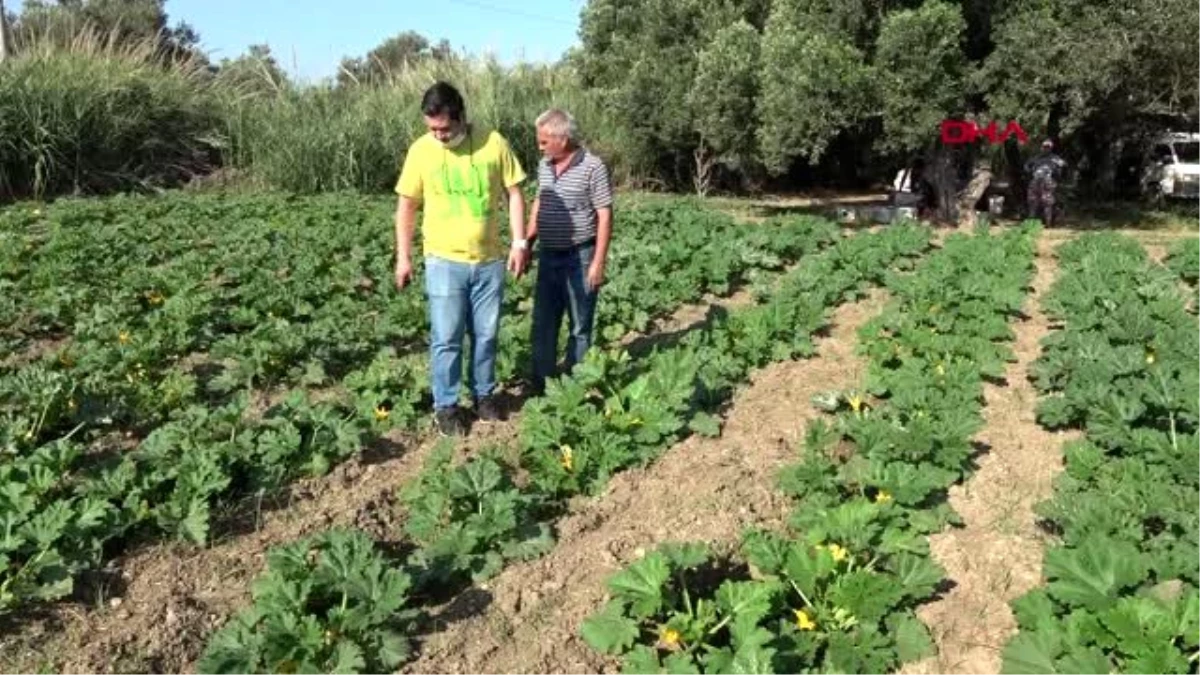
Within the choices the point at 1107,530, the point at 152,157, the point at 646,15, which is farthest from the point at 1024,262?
the point at 152,157

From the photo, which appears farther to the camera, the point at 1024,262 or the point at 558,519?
the point at 1024,262

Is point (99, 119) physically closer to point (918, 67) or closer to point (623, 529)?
point (918, 67)

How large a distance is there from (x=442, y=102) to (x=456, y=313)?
3.57ft

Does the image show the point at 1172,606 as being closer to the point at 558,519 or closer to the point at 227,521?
the point at 558,519

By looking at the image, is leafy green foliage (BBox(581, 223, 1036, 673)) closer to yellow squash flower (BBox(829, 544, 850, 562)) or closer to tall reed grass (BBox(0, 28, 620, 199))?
yellow squash flower (BBox(829, 544, 850, 562))

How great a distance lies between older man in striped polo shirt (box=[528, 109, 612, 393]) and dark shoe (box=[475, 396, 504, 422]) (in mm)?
409

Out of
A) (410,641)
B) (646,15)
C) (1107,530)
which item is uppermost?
(646,15)

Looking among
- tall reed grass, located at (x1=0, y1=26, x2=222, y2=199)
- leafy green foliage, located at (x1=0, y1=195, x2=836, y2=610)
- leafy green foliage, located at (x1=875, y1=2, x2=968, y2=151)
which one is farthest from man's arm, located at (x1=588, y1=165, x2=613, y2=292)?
tall reed grass, located at (x1=0, y1=26, x2=222, y2=199)

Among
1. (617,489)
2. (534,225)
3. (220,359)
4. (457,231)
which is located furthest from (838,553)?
(220,359)

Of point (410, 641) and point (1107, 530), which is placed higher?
point (1107, 530)

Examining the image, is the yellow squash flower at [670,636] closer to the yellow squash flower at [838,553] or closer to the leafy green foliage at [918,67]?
the yellow squash flower at [838,553]

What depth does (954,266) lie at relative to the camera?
933 centimetres

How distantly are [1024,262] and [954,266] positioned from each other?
0.83 m

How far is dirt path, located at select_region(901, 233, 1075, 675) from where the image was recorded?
369cm
